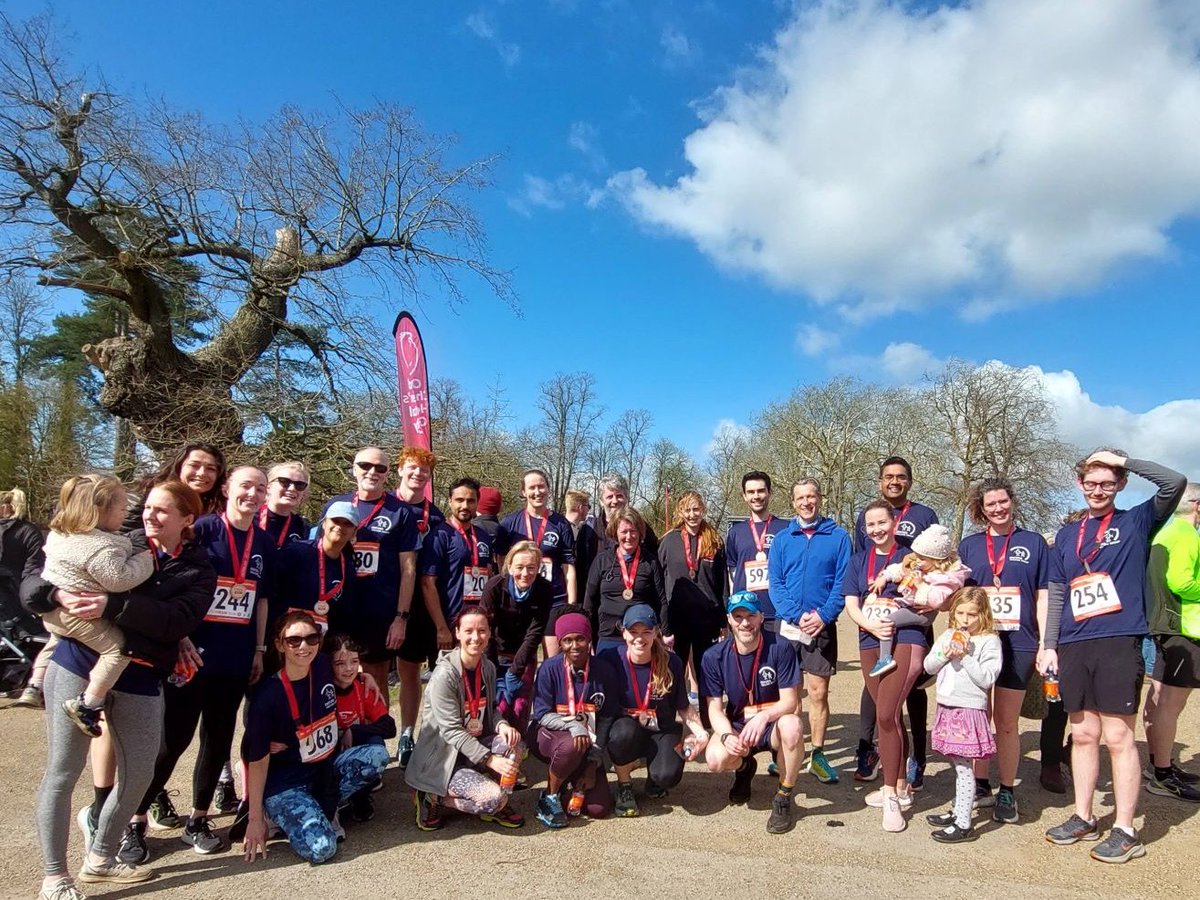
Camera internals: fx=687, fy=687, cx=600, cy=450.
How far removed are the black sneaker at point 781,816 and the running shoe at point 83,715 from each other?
11.0 feet

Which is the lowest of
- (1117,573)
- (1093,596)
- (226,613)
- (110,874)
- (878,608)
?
(110,874)

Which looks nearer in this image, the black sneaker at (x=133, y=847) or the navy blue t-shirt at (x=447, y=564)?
the black sneaker at (x=133, y=847)

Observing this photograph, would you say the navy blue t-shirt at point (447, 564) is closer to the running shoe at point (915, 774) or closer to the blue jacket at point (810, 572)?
the blue jacket at point (810, 572)

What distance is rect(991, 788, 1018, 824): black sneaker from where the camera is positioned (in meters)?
3.97

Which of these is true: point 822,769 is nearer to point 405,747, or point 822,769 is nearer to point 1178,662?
point 1178,662

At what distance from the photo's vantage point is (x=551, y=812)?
389 cm

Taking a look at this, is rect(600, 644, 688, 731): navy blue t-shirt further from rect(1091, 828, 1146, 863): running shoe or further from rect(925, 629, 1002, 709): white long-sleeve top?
rect(1091, 828, 1146, 863): running shoe

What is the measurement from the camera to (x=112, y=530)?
3027mm

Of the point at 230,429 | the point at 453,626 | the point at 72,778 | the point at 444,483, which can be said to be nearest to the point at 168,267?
the point at 230,429

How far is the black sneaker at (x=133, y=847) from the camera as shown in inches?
128

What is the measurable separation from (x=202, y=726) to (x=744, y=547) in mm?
3687

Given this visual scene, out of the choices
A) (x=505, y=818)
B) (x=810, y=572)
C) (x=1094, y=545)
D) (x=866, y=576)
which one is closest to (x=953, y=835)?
(x=866, y=576)

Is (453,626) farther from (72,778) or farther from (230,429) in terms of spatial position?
(230,429)

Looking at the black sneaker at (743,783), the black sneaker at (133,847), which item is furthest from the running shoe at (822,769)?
the black sneaker at (133,847)
